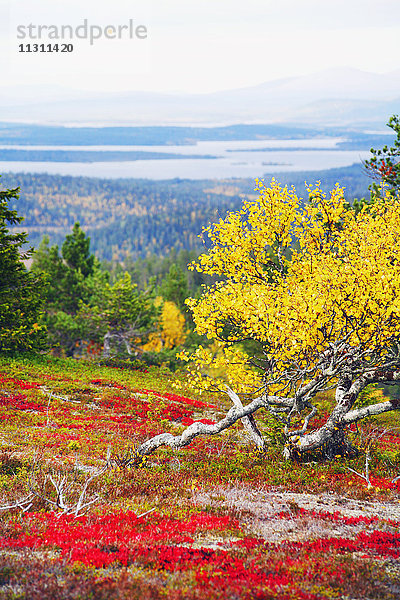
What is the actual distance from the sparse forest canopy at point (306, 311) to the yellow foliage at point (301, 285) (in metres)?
0.04

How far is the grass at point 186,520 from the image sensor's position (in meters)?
6.66

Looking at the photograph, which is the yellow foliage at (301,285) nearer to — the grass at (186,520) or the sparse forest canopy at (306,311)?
the sparse forest canopy at (306,311)

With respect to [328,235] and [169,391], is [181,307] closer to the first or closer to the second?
[169,391]

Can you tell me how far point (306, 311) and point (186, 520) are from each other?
635 cm

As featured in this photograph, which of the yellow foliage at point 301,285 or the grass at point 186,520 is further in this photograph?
the yellow foliage at point 301,285

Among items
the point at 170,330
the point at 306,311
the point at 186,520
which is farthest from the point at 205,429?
the point at 170,330

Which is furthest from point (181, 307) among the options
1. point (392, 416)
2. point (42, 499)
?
point (42, 499)

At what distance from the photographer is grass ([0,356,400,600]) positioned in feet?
21.8

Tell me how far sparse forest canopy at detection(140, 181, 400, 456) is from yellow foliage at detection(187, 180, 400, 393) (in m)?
0.04

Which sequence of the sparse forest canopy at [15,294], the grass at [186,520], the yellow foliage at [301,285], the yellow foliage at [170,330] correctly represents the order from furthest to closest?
the yellow foliage at [170,330], the sparse forest canopy at [15,294], the yellow foliage at [301,285], the grass at [186,520]

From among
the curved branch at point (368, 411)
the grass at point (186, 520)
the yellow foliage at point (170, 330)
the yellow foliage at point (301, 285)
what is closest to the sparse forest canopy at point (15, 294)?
the grass at point (186, 520)

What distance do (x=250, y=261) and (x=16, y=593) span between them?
13912 millimetres

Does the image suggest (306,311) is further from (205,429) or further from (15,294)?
(15,294)

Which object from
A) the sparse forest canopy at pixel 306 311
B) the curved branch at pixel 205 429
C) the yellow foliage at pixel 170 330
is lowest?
the yellow foliage at pixel 170 330
